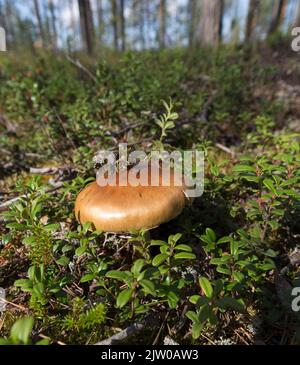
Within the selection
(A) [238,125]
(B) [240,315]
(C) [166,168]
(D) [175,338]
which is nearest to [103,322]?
(D) [175,338]

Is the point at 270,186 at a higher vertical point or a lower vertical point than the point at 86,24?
lower

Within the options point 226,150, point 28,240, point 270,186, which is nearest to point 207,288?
point 270,186

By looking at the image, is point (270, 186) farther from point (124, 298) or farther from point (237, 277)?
point (124, 298)

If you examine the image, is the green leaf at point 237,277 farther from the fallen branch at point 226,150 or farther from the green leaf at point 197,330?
the fallen branch at point 226,150

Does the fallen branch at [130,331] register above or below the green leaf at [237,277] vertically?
below

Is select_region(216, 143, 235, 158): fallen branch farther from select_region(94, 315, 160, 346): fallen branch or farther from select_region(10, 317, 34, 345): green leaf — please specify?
select_region(10, 317, 34, 345): green leaf

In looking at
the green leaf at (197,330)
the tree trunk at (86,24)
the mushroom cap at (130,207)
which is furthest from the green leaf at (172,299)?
the tree trunk at (86,24)

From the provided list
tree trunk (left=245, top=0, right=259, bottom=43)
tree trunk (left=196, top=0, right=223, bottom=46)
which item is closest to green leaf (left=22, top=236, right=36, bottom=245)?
tree trunk (left=196, top=0, right=223, bottom=46)
